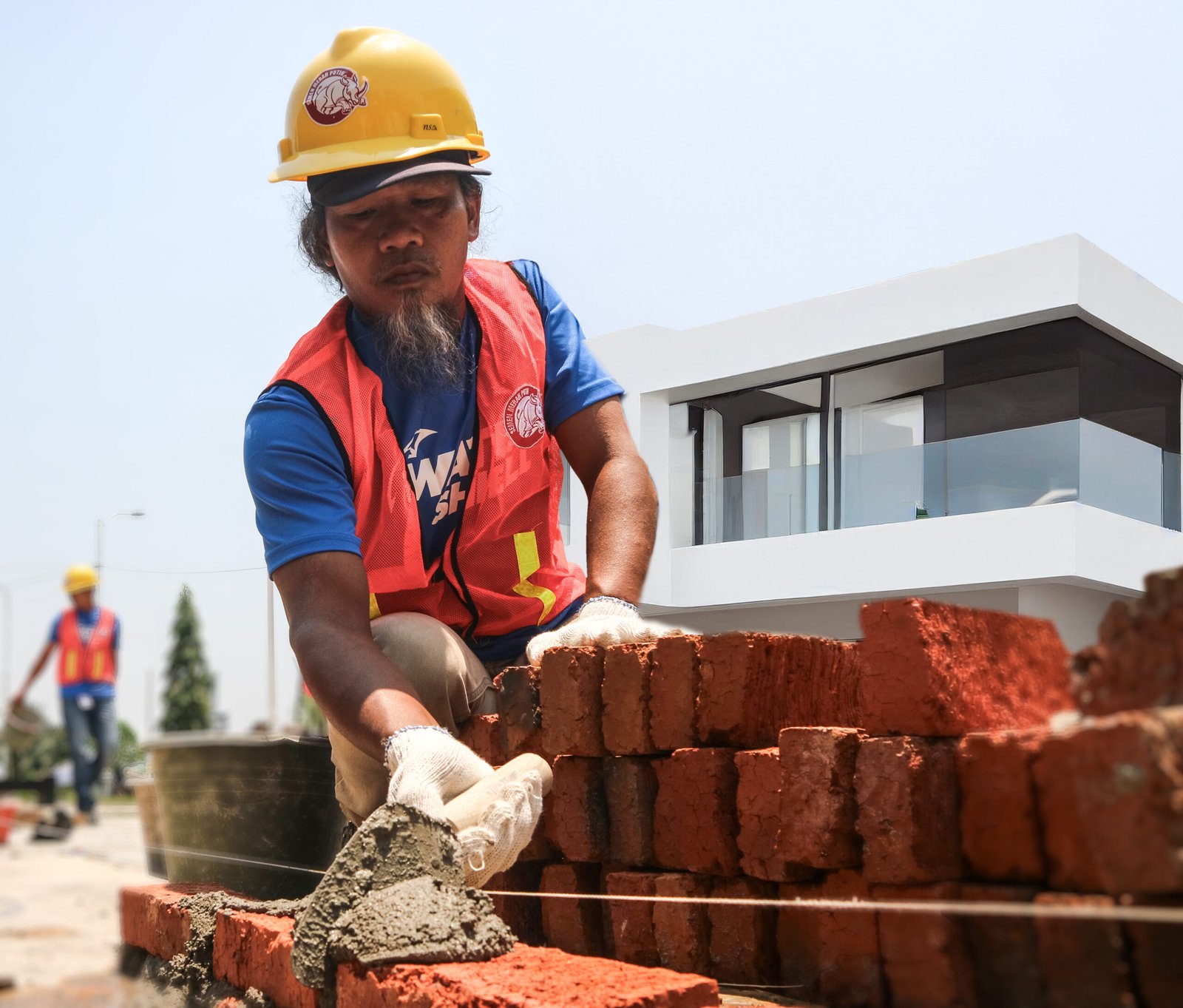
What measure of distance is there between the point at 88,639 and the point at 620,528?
119cm

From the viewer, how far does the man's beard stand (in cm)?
229

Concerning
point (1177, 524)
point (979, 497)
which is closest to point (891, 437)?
point (979, 497)

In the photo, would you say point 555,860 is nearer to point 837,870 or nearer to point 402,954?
point 402,954

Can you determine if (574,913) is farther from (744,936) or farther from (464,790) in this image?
(744,936)

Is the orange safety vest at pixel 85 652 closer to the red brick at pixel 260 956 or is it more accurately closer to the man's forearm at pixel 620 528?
the red brick at pixel 260 956

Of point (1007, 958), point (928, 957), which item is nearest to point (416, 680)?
point (928, 957)

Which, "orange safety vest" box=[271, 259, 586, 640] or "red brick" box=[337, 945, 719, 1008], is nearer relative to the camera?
"red brick" box=[337, 945, 719, 1008]

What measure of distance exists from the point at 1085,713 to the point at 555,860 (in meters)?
1.42

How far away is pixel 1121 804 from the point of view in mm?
912

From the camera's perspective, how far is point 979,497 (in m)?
9.59

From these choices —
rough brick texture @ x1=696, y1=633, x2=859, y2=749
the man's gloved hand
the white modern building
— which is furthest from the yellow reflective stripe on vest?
the white modern building

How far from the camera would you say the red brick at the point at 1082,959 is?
95 cm

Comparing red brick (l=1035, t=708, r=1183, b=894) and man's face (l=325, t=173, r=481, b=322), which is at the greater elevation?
man's face (l=325, t=173, r=481, b=322)

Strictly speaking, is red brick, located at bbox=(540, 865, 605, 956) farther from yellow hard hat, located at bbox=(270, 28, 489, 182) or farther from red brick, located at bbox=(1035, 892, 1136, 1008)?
yellow hard hat, located at bbox=(270, 28, 489, 182)
